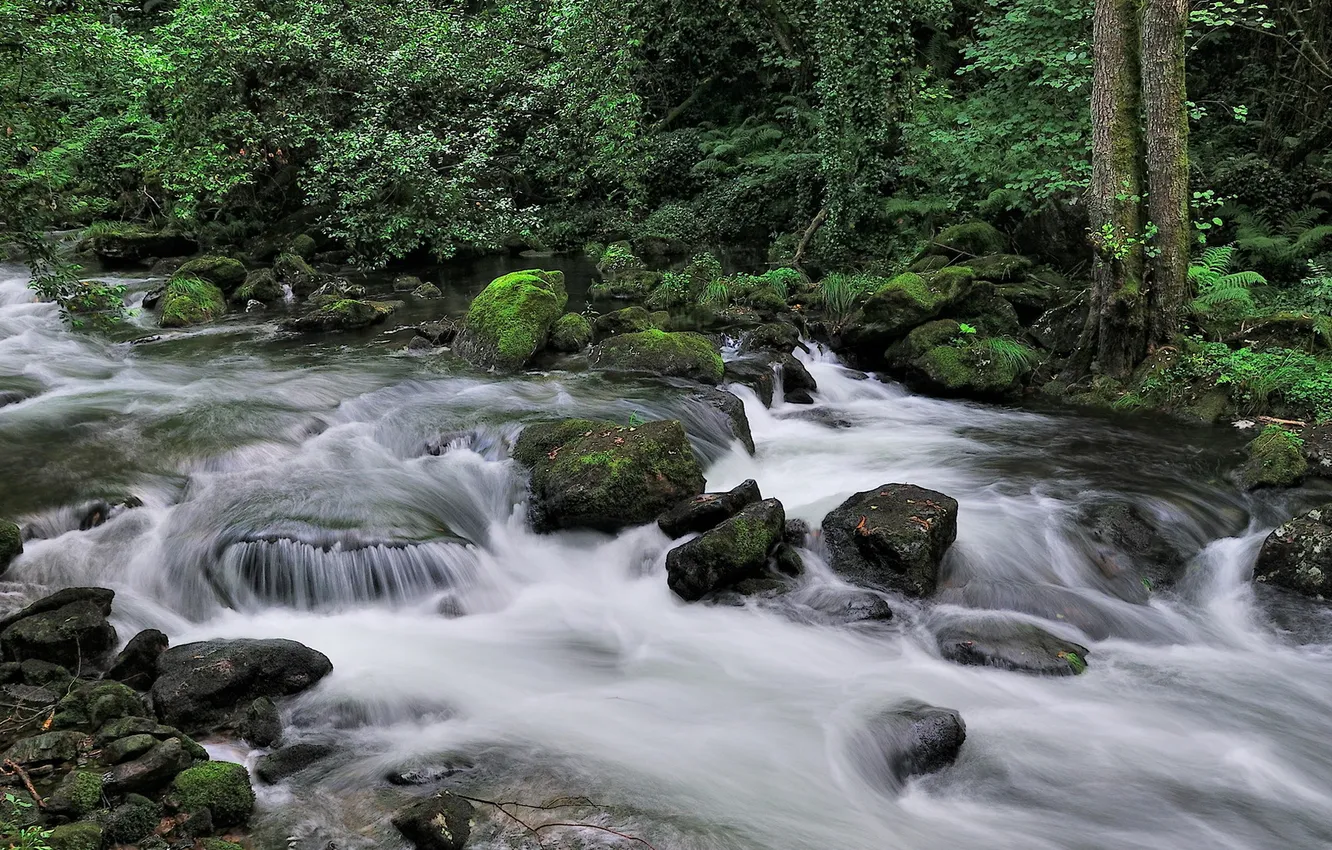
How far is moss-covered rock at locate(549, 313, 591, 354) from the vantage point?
11.8 meters

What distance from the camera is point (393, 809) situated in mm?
4184

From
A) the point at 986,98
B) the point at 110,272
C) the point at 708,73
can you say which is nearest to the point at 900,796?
the point at 986,98

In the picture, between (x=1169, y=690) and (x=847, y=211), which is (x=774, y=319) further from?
(x=1169, y=690)

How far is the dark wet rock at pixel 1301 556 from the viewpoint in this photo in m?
6.15

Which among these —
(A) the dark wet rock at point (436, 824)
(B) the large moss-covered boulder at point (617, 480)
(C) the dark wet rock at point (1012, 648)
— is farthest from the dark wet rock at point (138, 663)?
(C) the dark wet rock at point (1012, 648)

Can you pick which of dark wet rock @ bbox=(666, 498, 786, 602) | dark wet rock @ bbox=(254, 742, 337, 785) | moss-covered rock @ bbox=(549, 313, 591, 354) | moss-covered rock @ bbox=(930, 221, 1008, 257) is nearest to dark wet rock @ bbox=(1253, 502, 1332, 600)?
dark wet rock @ bbox=(666, 498, 786, 602)

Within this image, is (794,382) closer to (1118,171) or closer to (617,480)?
(1118,171)

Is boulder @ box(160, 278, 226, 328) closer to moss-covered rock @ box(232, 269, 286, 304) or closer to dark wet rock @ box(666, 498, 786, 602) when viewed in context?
moss-covered rock @ box(232, 269, 286, 304)

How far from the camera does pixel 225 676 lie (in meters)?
4.82

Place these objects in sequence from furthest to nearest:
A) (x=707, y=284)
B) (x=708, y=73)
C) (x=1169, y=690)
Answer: (x=708, y=73) → (x=707, y=284) → (x=1169, y=690)

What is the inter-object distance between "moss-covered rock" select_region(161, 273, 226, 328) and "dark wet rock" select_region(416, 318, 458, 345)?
3.90 m

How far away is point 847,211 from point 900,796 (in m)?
12.2

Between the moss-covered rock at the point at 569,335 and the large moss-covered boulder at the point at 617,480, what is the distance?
4.41m

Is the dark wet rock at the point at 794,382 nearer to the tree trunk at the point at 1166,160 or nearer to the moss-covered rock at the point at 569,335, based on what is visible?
the moss-covered rock at the point at 569,335
